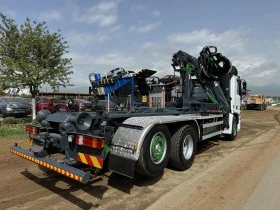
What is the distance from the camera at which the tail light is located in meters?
4.70

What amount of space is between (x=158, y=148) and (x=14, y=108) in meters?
15.1

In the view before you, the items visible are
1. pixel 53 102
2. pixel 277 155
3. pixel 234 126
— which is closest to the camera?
pixel 277 155

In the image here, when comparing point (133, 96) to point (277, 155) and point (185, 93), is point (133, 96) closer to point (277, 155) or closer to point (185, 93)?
point (185, 93)

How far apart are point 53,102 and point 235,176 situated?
15.6 metres

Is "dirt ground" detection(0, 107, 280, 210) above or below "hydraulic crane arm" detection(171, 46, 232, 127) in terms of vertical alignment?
below

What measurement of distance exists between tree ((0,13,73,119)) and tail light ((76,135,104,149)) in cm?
1039

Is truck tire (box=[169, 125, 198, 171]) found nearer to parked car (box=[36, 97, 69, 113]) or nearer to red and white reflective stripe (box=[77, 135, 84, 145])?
red and white reflective stripe (box=[77, 135, 84, 145])

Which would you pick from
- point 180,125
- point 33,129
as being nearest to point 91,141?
point 33,129

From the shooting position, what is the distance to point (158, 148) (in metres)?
5.50

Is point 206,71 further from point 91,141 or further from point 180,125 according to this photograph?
point 91,141

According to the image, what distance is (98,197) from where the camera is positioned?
16.0 ft

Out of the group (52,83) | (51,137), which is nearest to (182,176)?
(51,137)

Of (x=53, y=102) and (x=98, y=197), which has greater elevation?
(x=53, y=102)

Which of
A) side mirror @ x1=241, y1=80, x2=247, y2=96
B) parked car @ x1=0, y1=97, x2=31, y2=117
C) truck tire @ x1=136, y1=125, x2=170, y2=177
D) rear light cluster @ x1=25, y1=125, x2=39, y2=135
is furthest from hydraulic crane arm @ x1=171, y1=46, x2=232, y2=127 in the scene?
parked car @ x1=0, y1=97, x2=31, y2=117
